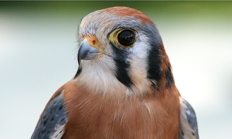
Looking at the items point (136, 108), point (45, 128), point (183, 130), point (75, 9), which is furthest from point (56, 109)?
point (75, 9)

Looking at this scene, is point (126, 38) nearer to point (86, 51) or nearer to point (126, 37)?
point (126, 37)

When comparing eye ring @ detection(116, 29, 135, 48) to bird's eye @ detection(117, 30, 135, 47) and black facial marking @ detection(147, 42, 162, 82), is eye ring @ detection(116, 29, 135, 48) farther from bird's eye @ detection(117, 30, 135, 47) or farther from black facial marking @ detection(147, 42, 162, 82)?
black facial marking @ detection(147, 42, 162, 82)

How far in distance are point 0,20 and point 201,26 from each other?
9.25 ft

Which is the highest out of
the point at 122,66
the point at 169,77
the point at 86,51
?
the point at 86,51

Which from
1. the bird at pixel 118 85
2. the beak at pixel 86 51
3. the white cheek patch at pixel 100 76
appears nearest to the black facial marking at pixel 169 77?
the bird at pixel 118 85

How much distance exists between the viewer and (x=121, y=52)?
102 inches

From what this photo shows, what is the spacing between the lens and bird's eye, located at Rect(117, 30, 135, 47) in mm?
2557

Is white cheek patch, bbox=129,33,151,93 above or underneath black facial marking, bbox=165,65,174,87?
above

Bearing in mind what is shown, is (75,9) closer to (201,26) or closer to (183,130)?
(201,26)

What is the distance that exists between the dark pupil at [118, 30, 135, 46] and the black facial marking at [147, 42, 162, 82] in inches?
5.1

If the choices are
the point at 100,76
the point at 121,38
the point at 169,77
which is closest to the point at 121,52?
the point at 121,38

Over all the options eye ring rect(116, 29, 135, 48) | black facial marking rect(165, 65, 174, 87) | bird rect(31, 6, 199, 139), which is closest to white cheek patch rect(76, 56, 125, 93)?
bird rect(31, 6, 199, 139)

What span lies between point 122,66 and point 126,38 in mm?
147

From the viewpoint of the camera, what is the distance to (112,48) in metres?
2.58
